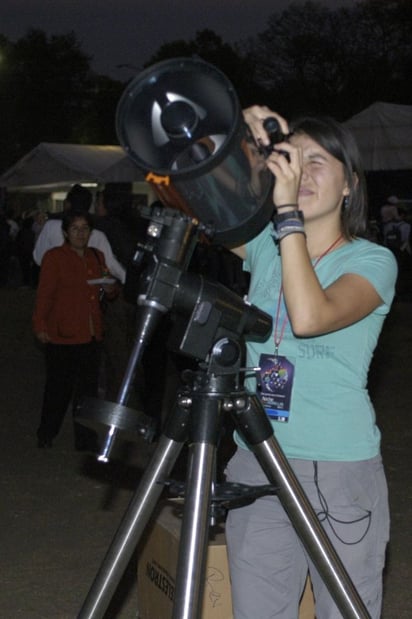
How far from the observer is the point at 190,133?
7.93 ft

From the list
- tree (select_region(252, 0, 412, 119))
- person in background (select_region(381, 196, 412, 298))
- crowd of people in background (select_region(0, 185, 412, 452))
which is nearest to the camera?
crowd of people in background (select_region(0, 185, 412, 452))

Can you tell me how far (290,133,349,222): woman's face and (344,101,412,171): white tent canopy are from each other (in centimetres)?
1230

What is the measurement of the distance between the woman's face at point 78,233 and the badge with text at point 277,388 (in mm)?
5222

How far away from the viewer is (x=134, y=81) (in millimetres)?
2426

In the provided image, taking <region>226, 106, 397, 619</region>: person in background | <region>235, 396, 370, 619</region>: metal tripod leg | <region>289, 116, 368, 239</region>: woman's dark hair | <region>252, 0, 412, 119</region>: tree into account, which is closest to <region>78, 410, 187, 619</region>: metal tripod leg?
<region>235, 396, 370, 619</region>: metal tripod leg

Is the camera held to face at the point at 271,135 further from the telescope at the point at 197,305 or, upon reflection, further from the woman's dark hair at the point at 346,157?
the woman's dark hair at the point at 346,157

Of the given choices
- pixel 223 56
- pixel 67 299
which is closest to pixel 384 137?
pixel 67 299

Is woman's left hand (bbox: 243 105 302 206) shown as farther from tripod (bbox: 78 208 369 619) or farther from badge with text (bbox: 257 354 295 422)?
badge with text (bbox: 257 354 295 422)

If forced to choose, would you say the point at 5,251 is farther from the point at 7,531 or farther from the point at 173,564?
the point at 173,564

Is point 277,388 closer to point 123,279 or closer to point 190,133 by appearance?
point 190,133

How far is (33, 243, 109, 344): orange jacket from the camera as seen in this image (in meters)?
7.91

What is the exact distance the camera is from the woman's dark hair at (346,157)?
289 centimetres

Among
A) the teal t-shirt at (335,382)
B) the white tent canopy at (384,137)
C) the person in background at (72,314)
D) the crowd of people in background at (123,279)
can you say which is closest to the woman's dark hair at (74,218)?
the person in background at (72,314)

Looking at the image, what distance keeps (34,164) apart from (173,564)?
69.2 feet
